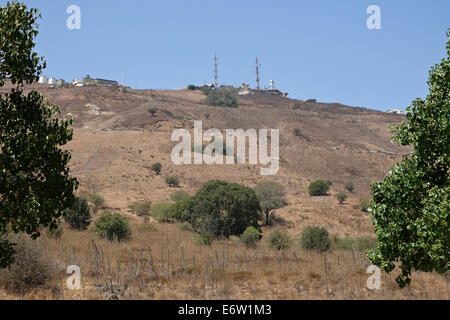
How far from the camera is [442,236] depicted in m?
8.98

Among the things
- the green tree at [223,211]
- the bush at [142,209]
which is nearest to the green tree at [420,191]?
the green tree at [223,211]

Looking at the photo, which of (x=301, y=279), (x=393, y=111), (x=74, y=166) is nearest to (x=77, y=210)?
(x=301, y=279)

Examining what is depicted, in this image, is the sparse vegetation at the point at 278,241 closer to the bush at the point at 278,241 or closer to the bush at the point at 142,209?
the bush at the point at 278,241

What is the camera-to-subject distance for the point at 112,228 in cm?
2738

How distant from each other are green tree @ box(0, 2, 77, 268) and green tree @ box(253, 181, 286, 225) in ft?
111

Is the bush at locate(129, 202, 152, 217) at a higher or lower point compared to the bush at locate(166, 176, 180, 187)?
lower

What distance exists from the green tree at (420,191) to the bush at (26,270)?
32.3 ft

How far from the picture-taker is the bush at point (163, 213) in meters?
40.5

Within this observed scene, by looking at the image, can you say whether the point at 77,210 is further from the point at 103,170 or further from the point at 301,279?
the point at 103,170

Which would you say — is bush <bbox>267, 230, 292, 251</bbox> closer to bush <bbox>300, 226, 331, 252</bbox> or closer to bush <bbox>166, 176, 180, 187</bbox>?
bush <bbox>300, 226, 331, 252</bbox>

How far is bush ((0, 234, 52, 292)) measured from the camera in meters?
13.7

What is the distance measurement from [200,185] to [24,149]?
48.1 metres

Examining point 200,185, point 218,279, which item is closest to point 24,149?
point 218,279

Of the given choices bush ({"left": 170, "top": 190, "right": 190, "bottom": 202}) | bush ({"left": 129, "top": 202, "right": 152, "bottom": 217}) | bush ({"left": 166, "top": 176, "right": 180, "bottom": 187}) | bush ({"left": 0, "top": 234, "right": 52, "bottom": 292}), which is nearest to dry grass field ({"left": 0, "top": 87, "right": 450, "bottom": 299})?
bush ({"left": 0, "top": 234, "right": 52, "bottom": 292})
